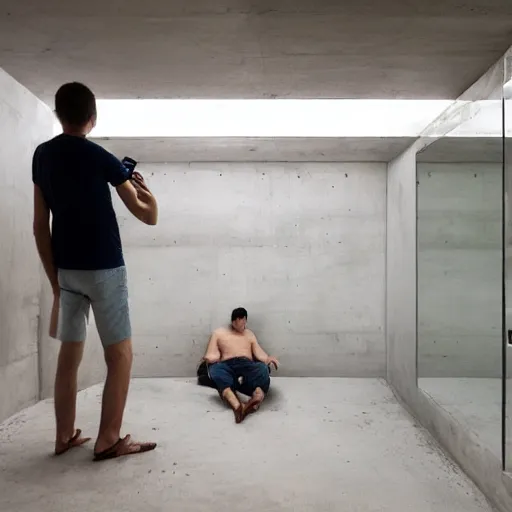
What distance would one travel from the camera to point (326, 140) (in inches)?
142

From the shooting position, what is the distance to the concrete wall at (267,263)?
438 centimetres

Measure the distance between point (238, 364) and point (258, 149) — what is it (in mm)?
1700

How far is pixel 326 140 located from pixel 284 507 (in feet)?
8.31

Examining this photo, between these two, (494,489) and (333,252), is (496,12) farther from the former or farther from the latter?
(333,252)

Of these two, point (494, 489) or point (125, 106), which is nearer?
point (494, 489)

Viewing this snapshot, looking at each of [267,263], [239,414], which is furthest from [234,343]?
[239,414]

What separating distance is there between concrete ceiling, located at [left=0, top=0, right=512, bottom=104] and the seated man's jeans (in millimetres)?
1933

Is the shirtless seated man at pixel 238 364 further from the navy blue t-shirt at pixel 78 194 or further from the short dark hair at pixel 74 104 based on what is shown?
the short dark hair at pixel 74 104

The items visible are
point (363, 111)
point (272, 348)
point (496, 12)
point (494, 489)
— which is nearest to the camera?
point (496, 12)

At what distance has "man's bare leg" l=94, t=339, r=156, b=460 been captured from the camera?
2223 mm

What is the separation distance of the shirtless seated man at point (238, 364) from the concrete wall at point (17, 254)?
123 cm

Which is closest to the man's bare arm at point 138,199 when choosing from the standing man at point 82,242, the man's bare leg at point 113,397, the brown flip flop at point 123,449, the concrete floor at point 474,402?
the standing man at point 82,242

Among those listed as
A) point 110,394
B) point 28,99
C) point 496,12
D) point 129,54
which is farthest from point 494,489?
point 28,99

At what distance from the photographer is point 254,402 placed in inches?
125
